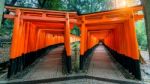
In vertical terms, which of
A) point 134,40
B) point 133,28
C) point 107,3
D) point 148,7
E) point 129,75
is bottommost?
point 129,75

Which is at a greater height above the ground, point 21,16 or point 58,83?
point 21,16

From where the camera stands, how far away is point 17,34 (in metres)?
8.55

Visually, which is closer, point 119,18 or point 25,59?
point 119,18

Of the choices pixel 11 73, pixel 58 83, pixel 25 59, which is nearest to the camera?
pixel 58 83

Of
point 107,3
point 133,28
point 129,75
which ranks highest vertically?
point 107,3

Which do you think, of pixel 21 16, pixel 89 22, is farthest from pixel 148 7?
pixel 89 22

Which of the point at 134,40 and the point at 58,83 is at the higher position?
the point at 134,40

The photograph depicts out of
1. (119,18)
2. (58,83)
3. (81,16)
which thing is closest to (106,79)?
(58,83)

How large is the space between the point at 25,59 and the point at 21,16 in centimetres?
270

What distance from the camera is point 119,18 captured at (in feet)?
32.3

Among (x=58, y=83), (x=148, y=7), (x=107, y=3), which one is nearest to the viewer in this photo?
(x=148, y=7)

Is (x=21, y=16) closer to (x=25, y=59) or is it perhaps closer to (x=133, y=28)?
(x=25, y=59)

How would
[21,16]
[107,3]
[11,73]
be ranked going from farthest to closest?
[107,3] < [21,16] < [11,73]

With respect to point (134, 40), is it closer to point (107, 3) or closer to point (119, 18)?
point (119, 18)
